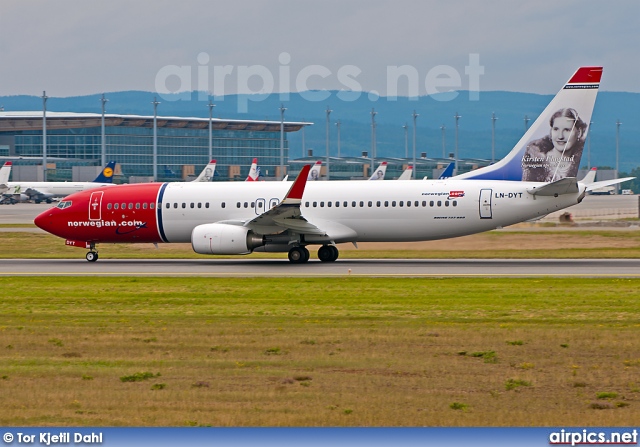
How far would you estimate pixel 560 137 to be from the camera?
117 ft

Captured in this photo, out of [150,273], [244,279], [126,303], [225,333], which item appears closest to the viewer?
[225,333]

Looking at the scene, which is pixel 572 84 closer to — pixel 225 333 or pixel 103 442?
pixel 225 333

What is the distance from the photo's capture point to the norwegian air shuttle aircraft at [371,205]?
114 feet

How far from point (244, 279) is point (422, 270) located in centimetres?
645

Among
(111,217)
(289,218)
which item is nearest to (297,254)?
(289,218)

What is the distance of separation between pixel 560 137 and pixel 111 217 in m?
17.5

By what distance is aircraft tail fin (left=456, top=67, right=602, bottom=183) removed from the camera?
116 feet

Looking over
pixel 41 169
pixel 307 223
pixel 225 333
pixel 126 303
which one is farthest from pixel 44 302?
pixel 41 169

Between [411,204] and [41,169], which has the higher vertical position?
[41,169]

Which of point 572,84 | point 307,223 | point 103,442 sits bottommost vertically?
point 103,442

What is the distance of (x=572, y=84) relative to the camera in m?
35.6

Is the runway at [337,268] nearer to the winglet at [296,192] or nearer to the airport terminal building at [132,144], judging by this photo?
the winglet at [296,192]

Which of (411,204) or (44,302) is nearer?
(44,302)

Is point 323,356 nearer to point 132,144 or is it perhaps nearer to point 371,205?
point 371,205
